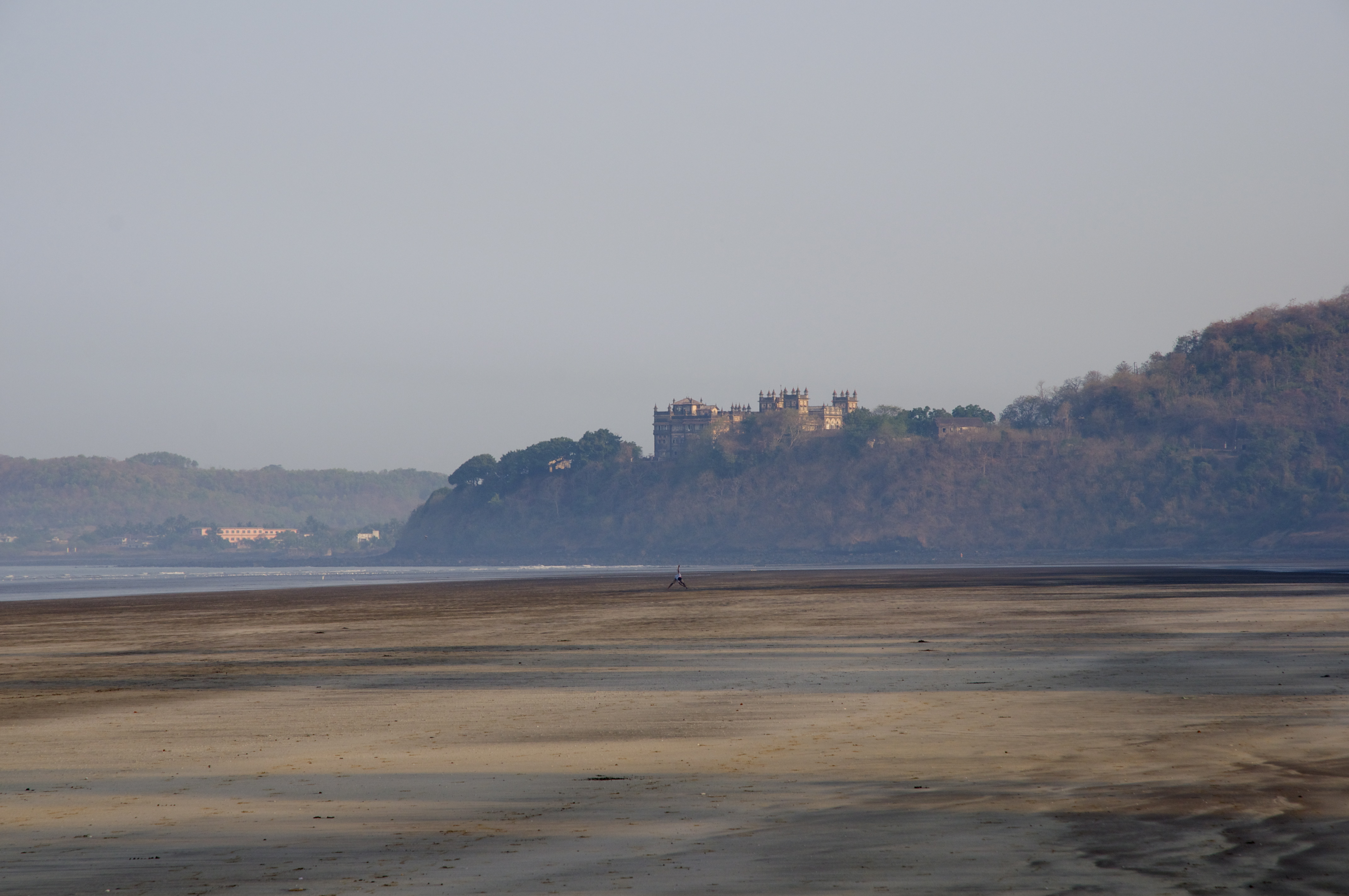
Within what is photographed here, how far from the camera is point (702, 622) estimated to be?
112 ft

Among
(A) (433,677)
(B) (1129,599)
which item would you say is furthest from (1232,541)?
(A) (433,677)

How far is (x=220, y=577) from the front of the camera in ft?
325

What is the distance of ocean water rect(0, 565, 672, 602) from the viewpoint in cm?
7125

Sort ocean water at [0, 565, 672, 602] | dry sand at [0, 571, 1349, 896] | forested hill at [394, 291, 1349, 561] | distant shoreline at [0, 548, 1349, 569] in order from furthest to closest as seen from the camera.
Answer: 1. forested hill at [394, 291, 1349, 561]
2. distant shoreline at [0, 548, 1349, 569]
3. ocean water at [0, 565, 672, 602]
4. dry sand at [0, 571, 1349, 896]

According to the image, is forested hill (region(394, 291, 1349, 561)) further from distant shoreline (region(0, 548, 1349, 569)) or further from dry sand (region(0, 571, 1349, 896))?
dry sand (region(0, 571, 1349, 896))

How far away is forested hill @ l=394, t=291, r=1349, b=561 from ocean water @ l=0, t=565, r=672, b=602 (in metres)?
46.2

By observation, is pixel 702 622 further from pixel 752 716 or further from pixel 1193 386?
pixel 1193 386

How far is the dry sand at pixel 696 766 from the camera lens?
26.6 ft

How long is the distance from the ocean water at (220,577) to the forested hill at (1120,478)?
151 feet

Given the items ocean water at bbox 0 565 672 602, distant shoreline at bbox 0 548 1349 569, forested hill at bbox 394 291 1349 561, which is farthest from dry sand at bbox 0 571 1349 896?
forested hill at bbox 394 291 1349 561

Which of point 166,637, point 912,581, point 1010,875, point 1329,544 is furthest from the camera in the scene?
point 1329,544

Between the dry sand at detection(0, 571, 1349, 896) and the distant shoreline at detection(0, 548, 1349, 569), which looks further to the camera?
the distant shoreline at detection(0, 548, 1349, 569)

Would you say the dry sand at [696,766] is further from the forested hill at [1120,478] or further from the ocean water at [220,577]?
the forested hill at [1120,478]

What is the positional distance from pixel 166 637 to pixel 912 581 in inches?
1619
